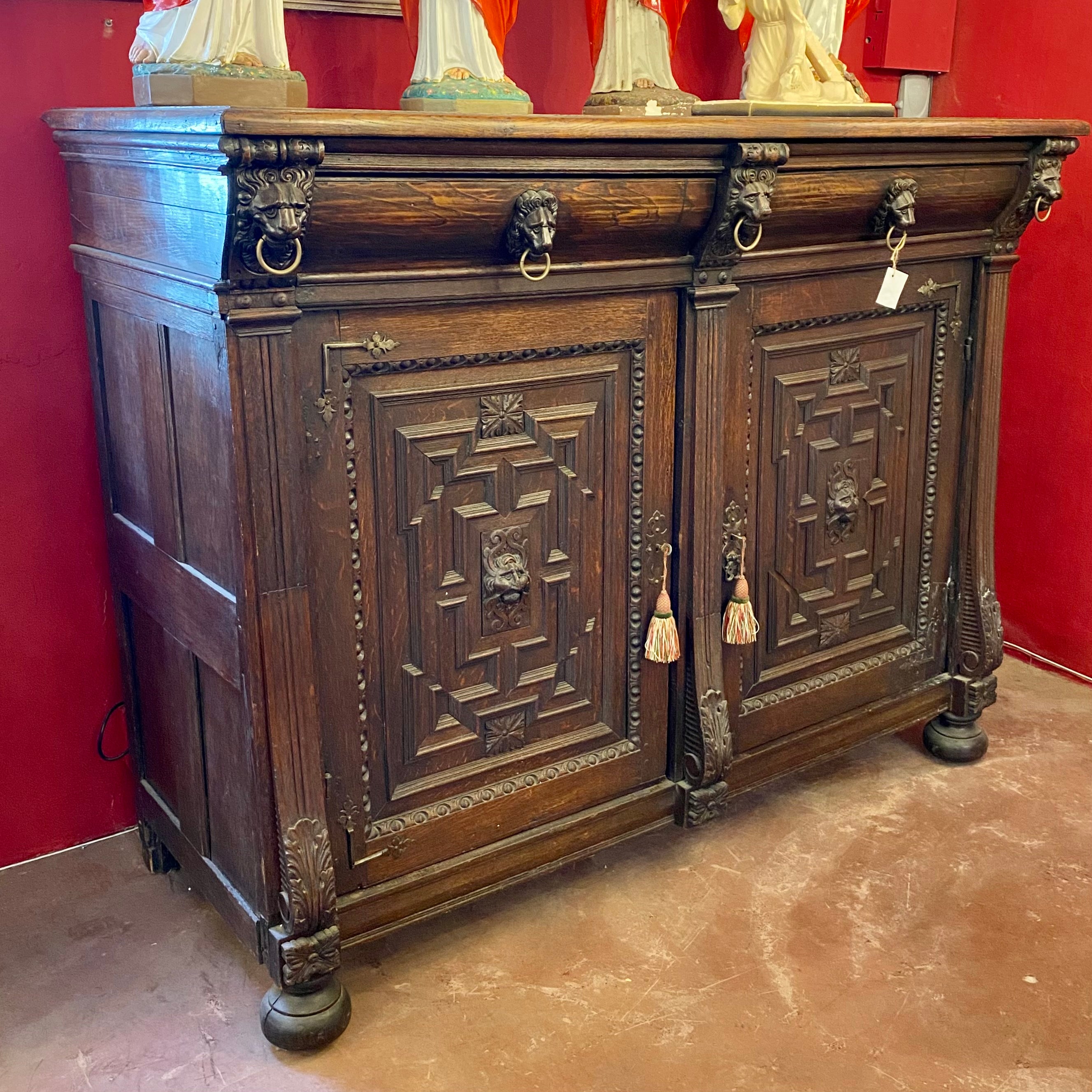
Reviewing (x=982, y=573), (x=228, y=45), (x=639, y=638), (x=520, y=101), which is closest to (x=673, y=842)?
(x=639, y=638)

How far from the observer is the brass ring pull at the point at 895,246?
6.70 feet

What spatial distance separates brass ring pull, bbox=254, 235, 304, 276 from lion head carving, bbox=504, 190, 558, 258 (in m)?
0.29

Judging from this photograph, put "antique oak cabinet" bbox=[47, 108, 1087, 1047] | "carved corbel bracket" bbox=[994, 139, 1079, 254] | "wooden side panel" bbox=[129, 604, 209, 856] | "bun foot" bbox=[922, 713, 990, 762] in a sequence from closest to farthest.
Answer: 1. "antique oak cabinet" bbox=[47, 108, 1087, 1047]
2. "wooden side panel" bbox=[129, 604, 209, 856]
3. "carved corbel bracket" bbox=[994, 139, 1079, 254]
4. "bun foot" bbox=[922, 713, 990, 762]

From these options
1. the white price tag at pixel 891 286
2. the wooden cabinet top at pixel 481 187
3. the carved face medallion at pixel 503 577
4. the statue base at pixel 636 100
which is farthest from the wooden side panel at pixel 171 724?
the white price tag at pixel 891 286

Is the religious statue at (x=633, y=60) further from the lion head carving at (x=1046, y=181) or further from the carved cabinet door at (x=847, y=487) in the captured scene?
the lion head carving at (x=1046, y=181)

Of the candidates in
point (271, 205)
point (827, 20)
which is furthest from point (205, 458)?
point (827, 20)

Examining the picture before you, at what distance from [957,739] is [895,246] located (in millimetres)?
1032

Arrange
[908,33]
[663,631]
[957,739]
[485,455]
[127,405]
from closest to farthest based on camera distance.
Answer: [485,455] < [127,405] < [663,631] < [957,739] < [908,33]

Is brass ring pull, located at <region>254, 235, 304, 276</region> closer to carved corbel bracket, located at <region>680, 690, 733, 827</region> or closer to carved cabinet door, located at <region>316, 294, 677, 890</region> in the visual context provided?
carved cabinet door, located at <region>316, 294, 677, 890</region>

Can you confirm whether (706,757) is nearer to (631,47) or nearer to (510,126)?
(510,126)

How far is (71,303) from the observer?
6.48 feet

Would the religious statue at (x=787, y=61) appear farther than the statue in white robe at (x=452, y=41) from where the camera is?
Yes

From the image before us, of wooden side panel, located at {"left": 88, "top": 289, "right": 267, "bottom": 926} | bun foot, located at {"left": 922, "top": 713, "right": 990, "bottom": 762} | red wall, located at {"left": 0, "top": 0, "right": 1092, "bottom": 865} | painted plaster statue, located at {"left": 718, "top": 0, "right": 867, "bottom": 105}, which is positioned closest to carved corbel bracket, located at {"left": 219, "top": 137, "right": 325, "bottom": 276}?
wooden side panel, located at {"left": 88, "top": 289, "right": 267, "bottom": 926}

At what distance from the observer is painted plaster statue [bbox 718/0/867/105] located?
83.4 inches
